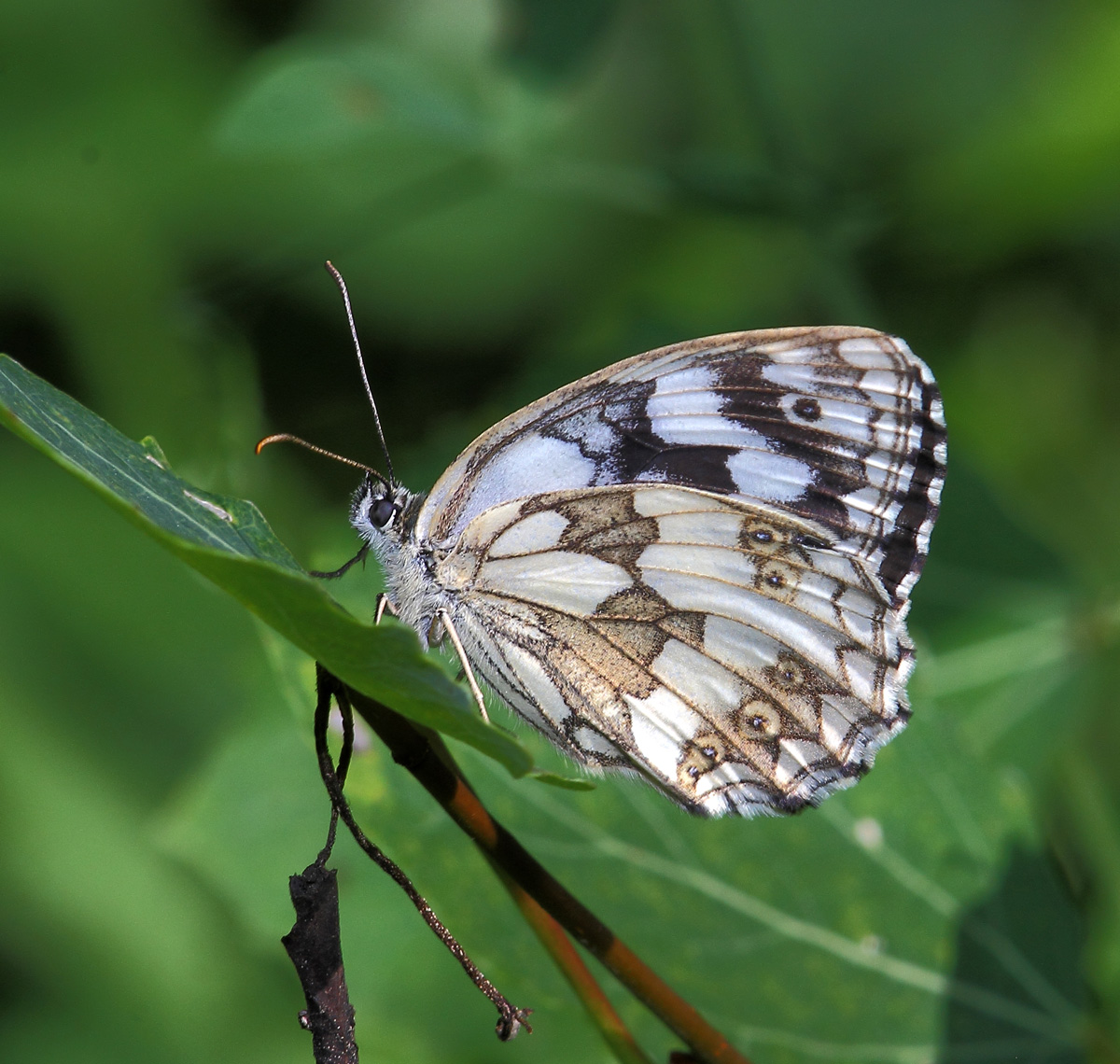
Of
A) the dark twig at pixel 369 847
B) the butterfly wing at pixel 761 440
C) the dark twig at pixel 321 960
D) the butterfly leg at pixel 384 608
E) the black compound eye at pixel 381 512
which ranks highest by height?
the butterfly wing at pixel 761 440

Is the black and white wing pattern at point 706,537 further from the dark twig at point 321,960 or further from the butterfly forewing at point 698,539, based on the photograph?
the dark twig at point 321,960

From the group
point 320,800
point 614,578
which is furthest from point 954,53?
point 320,800

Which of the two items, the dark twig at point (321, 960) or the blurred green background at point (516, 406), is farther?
the blurred green background at point (516, 406)

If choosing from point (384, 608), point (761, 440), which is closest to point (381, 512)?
point (384, 608)

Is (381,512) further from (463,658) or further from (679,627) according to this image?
(679,627)

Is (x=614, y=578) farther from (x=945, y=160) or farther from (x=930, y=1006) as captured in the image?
(x=945, y=160)

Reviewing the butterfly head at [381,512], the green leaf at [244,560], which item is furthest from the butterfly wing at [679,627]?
the green leaf at [244,560]
